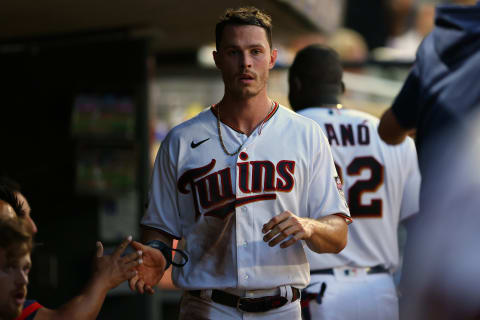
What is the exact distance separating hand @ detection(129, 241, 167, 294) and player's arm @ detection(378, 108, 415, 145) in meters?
1.11

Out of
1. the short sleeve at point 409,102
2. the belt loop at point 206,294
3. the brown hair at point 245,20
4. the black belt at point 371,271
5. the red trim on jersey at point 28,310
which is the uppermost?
the brown hair at point 245,20

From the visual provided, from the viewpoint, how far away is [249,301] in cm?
346

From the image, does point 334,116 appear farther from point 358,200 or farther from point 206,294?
point 206,294

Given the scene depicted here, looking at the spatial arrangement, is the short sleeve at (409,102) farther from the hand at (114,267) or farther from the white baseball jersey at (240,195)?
the hand at (114,267)

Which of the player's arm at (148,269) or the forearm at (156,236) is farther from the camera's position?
the forearm at (156,236)

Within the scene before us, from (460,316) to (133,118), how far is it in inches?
221

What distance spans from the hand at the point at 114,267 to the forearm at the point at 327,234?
755 millimetres

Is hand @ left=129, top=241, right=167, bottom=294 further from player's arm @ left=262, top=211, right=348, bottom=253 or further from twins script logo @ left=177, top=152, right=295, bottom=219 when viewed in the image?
player's arm @ left=262, top=211, right=348, bottom=253

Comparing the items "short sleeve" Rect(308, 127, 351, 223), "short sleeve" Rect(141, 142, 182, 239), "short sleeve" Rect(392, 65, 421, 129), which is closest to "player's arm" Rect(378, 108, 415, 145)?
"short sleeve" Rect(392, 65, 421, 129)

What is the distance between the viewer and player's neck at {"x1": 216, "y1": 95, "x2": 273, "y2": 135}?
3643 mm

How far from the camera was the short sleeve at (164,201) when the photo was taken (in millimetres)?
3629

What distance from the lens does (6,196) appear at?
337 centimetres

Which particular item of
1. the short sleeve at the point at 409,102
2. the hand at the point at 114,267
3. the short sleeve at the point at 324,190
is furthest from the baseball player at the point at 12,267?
the short sleeve at the point at 409,102

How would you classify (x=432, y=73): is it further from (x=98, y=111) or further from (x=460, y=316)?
(x=98, y=111)
